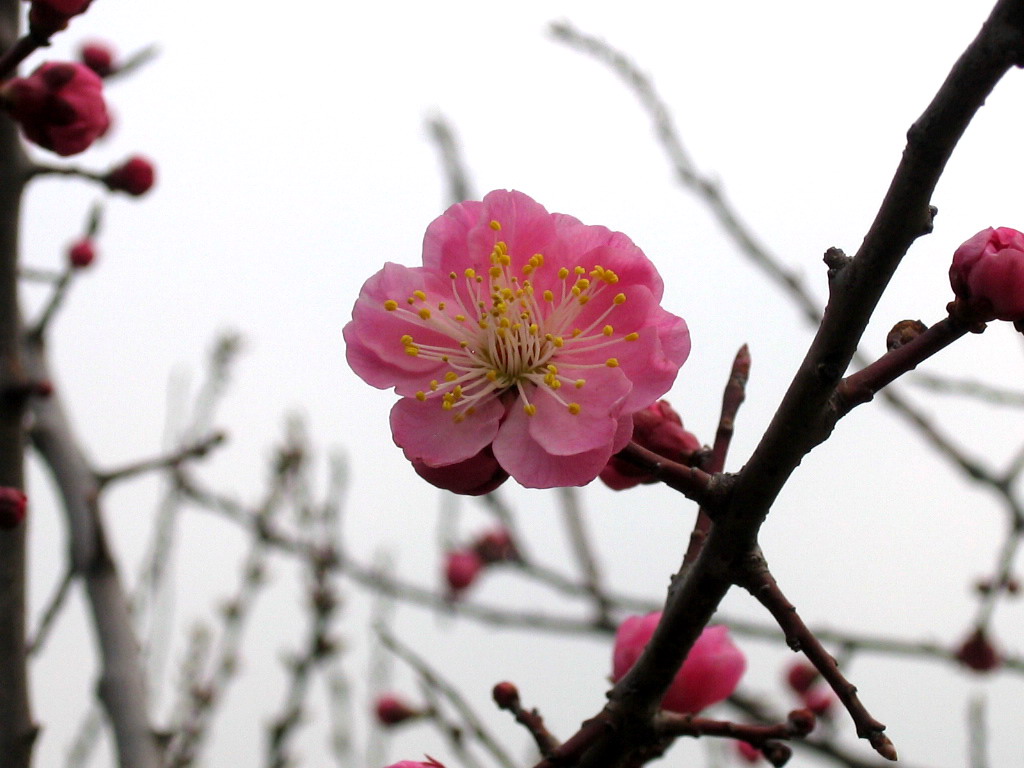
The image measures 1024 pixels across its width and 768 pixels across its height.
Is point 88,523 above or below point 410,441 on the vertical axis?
below

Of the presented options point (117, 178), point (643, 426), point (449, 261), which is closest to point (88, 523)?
point (117, 178)

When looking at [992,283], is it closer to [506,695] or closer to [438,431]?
[438,431]

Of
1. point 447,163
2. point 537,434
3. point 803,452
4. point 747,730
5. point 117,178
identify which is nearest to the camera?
point 803,452

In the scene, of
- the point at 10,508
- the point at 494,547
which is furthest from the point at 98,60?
the point at 494,547

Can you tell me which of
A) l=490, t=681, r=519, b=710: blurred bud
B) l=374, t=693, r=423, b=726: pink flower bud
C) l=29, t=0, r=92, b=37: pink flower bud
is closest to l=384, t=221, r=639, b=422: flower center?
l=490, t=681, r=519, b=710: blurred bud

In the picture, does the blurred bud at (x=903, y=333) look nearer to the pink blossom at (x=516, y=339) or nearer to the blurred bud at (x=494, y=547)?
the pink blossom at (x=516, y=339)

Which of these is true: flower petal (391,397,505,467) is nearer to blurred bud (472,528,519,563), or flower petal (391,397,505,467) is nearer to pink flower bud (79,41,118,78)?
pink flower bud (79,41,118,78)

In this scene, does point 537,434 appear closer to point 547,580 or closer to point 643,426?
point 643,426
